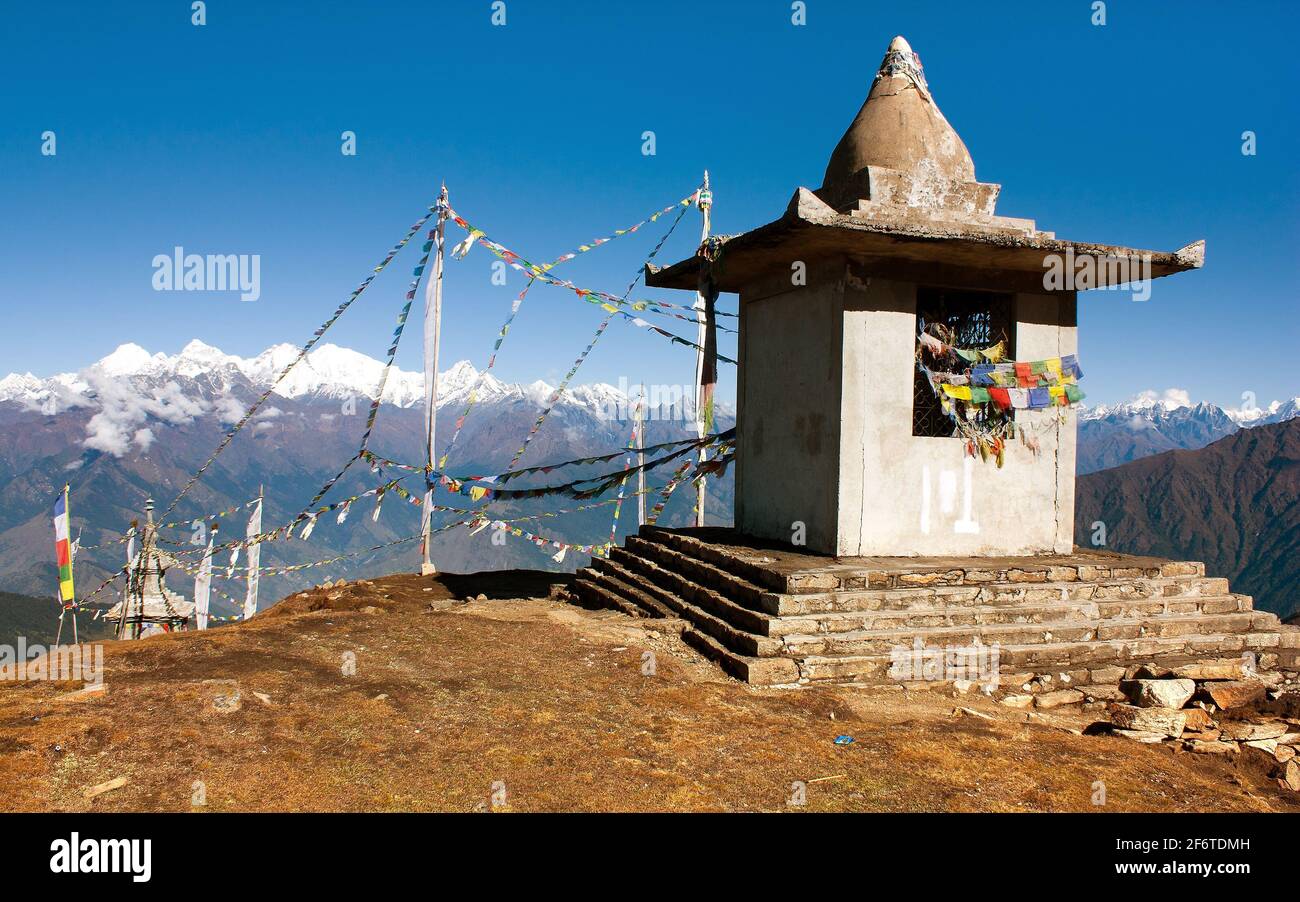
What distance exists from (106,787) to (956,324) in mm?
10136

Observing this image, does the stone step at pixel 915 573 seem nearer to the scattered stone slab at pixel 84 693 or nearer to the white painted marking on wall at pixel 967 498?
the white painted marking on wall at pixel 967 498

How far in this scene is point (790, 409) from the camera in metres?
11.4

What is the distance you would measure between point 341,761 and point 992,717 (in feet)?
16.9

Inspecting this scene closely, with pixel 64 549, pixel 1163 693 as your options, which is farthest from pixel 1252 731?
pixel 64 549

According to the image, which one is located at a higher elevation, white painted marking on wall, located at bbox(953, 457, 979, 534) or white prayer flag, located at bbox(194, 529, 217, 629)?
white painted marking on wall, located at bbox(953, 457, 979, 534)

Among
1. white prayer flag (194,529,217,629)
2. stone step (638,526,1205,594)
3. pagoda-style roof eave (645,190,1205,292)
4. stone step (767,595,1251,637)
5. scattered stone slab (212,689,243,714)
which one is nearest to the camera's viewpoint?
scattered stone slab (212,689,243,714)

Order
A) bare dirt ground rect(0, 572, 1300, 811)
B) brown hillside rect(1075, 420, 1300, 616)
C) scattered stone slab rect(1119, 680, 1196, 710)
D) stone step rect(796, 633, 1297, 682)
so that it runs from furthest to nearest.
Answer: brown hillside rect(1075, 420, 1300, 616)
stone step rect(796, 633, 1297, 682)
scattered stone slab rect(1119, 680, 1196, 710)
bare dirt ground rect(0, 572, 1300, 811)

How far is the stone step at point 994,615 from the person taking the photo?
27.5 ft

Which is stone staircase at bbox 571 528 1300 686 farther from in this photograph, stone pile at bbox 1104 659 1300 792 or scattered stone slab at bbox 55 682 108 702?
scattered stone slab at bbox 55 682 108 702

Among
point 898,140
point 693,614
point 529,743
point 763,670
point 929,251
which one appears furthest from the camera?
point 898,140

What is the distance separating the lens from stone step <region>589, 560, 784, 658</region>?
8.11 meters

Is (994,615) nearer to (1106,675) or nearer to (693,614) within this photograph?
(1106,675)

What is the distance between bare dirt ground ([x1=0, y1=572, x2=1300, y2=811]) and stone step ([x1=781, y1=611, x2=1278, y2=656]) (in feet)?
1.81

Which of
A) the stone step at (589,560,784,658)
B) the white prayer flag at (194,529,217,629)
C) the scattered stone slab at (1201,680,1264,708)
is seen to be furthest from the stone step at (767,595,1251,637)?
the white prayer flag at (194,529,217,629)
